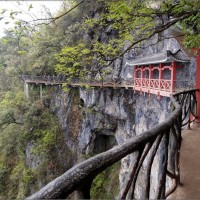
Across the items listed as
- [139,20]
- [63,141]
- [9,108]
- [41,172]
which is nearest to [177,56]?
[139,20]

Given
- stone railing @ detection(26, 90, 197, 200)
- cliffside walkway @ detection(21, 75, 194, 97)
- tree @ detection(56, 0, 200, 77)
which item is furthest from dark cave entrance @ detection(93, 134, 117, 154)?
stone railing @ detection(26, 90, 197, 200)

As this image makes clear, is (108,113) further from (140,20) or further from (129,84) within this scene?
(140,20)

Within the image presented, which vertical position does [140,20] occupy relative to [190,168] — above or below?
above

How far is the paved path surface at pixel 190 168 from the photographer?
8.29ft

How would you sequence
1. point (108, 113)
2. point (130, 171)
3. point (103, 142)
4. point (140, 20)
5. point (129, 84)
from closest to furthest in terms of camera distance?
point (130, 171), point (140, 20), point (129, 84), point (108, 113), point (103, 142)

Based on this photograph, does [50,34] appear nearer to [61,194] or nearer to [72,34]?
[72,34]

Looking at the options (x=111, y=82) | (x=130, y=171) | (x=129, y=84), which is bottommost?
(x=130, y=171)

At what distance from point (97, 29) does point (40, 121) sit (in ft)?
32.7

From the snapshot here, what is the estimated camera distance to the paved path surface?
2.53 metres

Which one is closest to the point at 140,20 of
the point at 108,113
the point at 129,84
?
the point at 129,84

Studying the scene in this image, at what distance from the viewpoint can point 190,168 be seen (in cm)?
313

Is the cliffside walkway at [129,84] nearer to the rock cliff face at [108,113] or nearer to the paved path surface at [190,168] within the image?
the rock cliff face at [108,113]

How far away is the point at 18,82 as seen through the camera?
2686 cm

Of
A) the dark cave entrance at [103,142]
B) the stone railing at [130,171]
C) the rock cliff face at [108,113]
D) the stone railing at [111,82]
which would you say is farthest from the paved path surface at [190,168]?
the dark cave entrance at [103,142]
